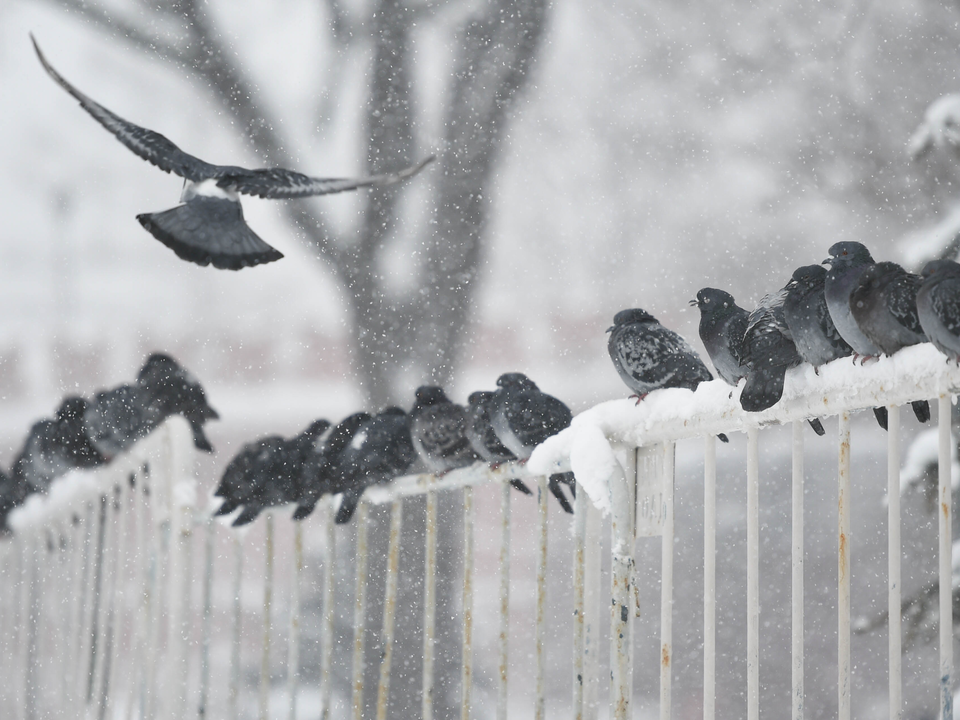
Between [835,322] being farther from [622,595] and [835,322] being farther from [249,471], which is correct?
[249,471]

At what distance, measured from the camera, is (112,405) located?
11.6 ft

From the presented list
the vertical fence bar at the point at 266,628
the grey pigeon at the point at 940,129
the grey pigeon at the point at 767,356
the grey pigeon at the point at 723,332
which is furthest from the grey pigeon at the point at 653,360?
the grey pigeon at the point at 940,129

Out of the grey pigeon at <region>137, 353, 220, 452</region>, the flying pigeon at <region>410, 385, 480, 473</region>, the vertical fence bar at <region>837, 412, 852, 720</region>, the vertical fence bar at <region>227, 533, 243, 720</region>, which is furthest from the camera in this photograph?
the grey pigeon at <region>137, 353, 220, 452</region>

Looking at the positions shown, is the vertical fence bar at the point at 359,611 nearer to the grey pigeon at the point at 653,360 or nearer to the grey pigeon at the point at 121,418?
the grey pigeon at the point at 653,360

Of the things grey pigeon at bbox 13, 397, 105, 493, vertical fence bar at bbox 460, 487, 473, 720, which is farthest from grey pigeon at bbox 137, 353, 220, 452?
vertical fence bar at bbox 460, 487, 473, 720

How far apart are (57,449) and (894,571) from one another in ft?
11.1

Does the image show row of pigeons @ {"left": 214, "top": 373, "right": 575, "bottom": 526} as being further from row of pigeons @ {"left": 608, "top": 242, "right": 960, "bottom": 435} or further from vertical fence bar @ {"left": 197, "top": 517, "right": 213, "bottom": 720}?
row of pigeons @ {"left": 608, "top": 242, "right": 960, "bottom": 435}

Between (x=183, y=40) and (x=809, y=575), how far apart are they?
204 inches

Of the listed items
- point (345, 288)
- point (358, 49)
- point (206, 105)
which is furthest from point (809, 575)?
point (206, 105)

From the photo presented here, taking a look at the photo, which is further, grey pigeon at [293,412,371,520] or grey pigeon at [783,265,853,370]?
grey pigeon at [293,412,371,520]

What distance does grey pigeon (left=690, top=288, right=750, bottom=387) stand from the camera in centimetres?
153

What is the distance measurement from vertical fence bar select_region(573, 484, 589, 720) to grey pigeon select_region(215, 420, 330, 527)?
1335 mm

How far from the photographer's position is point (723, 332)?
167cm

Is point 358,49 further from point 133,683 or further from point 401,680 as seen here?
point 133,683
